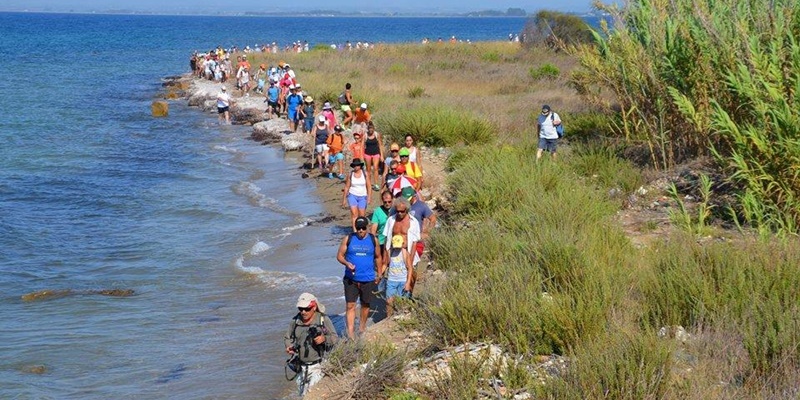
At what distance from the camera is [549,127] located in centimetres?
1661

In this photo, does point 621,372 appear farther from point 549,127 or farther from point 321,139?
point 321,139

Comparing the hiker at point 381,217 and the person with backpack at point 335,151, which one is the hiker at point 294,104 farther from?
the hiker at point 381,217

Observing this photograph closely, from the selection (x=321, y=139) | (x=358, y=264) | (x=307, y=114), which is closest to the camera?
(x=358, y=264)

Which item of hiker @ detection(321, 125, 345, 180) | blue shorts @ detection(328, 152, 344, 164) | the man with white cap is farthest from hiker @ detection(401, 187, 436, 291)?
A: the man with white cap

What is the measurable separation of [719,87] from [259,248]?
771cm

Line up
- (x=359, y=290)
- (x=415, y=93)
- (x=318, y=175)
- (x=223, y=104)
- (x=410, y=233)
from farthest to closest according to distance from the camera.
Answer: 1. (x=415, y=93)
2. (x=223, y=104)
3. (x=318, y=175)
4. (x=410, y=233)
5. (x=359, y=290)

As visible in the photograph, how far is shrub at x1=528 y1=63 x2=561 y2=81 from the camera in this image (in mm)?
35078

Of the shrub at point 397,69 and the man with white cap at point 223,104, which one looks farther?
the shrub at point 397,69

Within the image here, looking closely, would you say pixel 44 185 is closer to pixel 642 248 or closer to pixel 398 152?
pixel 398 152

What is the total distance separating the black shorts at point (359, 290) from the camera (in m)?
10.0

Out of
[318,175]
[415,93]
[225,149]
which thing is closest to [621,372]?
[318,175]

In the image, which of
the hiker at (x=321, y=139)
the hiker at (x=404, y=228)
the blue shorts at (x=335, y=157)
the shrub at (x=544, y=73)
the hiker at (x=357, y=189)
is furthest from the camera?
the shrub at (x=544, y=73)

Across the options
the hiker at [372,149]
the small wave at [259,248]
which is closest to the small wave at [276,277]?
the small wave at [259,248]

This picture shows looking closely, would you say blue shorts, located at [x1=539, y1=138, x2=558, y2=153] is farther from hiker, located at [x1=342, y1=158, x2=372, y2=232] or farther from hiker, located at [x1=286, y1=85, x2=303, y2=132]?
hiker, located at [x1=286, y1=85, x2=303, y2=132]
